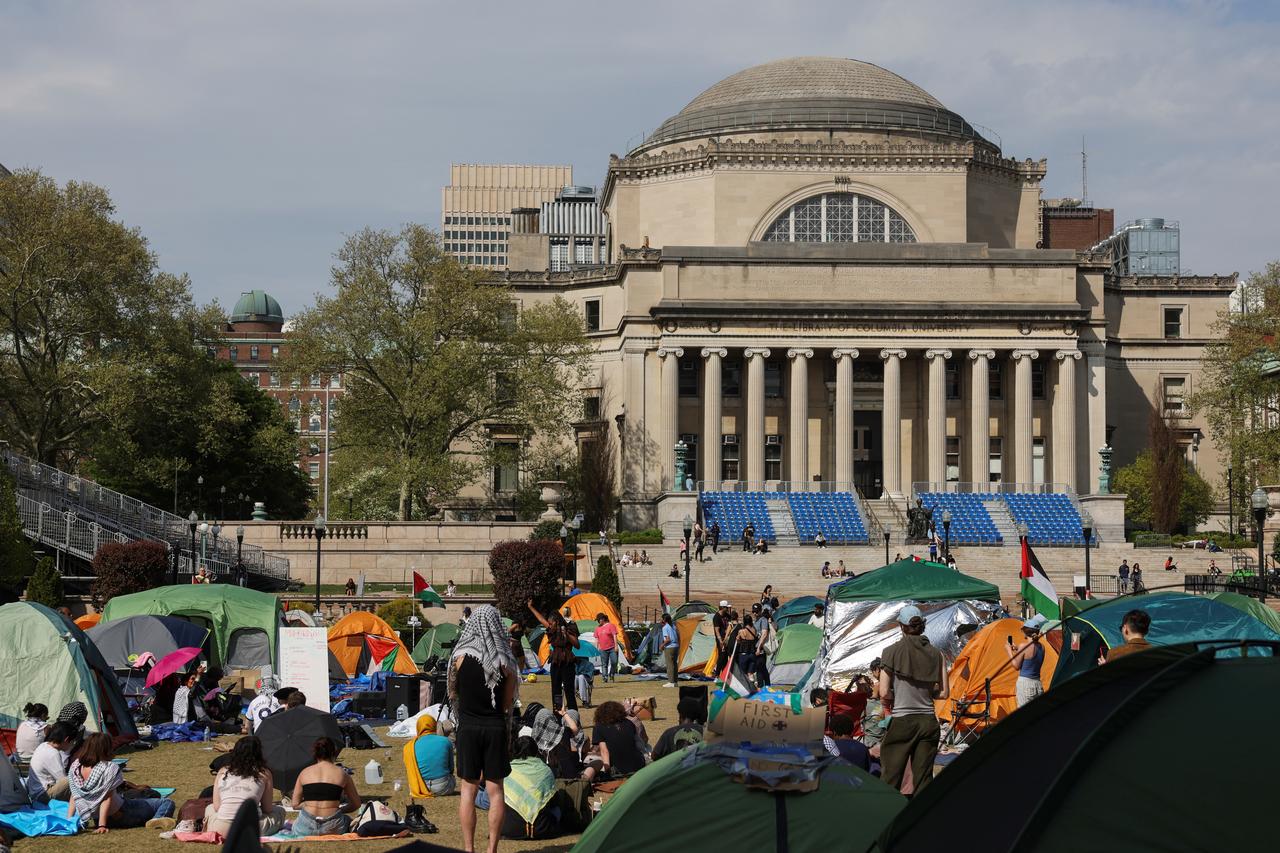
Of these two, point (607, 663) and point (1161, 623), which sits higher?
point (1161, 623)

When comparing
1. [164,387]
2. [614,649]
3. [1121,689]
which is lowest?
[614,649]

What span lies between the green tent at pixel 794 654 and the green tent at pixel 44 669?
A: 12940 mm

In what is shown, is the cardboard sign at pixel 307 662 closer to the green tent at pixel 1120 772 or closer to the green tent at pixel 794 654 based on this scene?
the green tent at pixel 794 654

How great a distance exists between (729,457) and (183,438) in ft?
84.9

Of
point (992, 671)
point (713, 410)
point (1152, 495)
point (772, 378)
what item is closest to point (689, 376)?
point (772, 378)

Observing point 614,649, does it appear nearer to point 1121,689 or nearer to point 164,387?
point 1121,689

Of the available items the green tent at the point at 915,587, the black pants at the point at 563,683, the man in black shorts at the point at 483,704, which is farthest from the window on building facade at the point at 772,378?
the man in black shorts at the point at 483,704

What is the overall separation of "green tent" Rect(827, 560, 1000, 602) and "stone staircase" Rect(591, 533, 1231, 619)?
2814cm

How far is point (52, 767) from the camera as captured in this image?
1574 centimetres

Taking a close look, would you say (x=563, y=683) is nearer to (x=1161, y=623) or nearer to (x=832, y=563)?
(x=1161, y=623)

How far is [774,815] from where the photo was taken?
9227 mm

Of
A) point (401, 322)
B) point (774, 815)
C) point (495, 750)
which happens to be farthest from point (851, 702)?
point (401, 322)

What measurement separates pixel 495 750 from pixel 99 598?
29.1 meters

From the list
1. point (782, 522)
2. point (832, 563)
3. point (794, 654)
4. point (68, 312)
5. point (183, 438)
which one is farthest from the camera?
point (782, 522)
